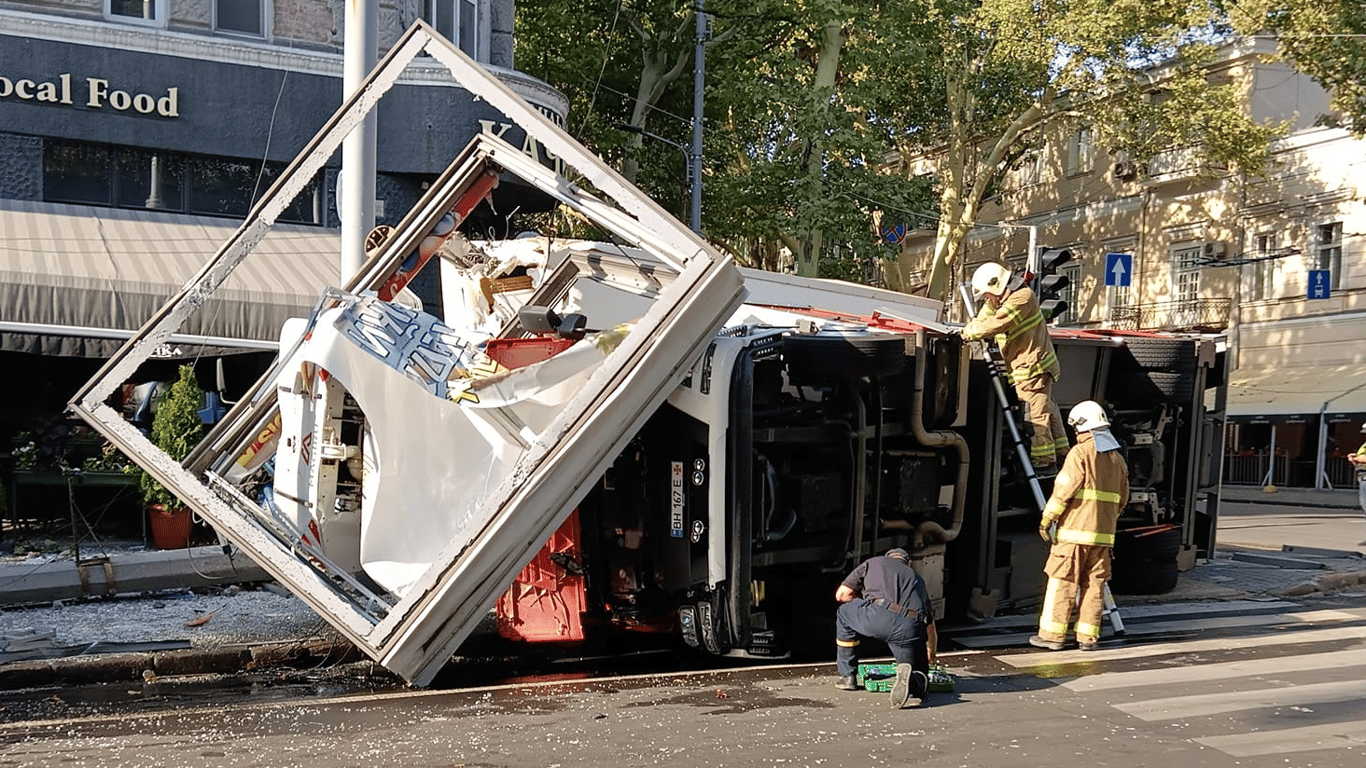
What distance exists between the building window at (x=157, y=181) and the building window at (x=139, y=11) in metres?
1.43

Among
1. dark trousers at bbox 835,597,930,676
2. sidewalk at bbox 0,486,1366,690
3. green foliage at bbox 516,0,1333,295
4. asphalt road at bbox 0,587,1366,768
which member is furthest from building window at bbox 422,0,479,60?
dark trousers at bbox 835,597,930,676

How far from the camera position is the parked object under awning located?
26203mm

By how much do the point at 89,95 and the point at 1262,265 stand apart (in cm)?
2555

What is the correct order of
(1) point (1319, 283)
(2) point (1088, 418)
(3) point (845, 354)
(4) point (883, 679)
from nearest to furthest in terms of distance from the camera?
1. (4) point (883, 679)
2. (3) point (845, 354)
3. (2) point (1088, 418)
4. (1) point (1319, 283)

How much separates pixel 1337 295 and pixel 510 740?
2708 centimetres

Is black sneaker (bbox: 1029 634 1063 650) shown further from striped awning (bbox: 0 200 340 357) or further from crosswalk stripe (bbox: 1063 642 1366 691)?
striped awning (bbox: 0 200 340 357)

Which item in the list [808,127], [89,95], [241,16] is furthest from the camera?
[808,127]

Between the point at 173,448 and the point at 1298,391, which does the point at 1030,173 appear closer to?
the point at 1298,391

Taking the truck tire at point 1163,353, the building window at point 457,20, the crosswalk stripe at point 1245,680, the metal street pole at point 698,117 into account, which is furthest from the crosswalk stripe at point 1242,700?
the metal street pole at point 698,117

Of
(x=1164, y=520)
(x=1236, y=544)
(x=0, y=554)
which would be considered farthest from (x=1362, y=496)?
(x=0, y=554)

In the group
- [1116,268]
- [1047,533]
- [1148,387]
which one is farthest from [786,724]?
[1116,268]

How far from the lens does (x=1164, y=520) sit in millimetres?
9930

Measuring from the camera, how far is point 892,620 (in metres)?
6.36

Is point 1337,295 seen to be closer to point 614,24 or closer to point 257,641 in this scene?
point 614,24
